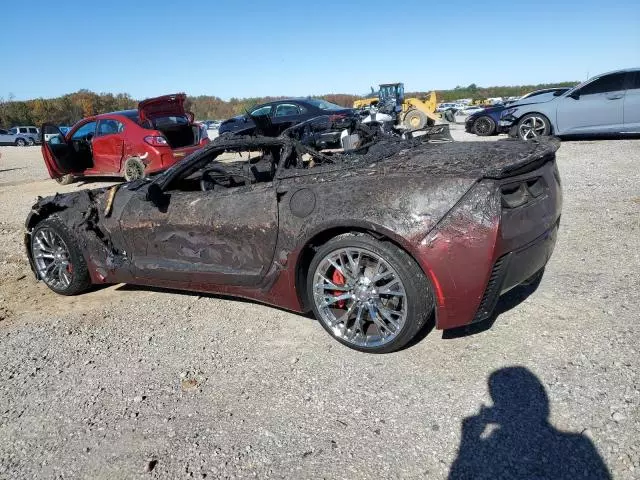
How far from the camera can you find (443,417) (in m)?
2.43

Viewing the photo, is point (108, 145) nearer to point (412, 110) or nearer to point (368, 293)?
point (368, 293)

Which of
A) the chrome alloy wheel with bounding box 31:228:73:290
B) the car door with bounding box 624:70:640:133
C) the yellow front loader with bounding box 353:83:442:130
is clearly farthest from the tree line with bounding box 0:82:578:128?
the chrome alloy wheel with bounding box 31:228:73:290

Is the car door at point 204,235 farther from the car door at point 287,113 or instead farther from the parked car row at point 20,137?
the parked car row at point 20,137

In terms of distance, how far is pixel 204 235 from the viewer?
3574 mm

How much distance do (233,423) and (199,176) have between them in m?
2.23

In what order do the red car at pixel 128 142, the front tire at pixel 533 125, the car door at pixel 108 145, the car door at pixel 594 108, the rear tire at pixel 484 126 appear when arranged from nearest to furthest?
the red car at pixel 128 142
the car door at pixel 108 145
the car door at pixel 594 108
the front tire at pixel 533 125
the rear tire at pixel 484 126

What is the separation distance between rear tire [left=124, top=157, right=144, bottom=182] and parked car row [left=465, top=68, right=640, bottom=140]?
7518 millimetres

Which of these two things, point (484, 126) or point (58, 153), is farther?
point (484, 126)

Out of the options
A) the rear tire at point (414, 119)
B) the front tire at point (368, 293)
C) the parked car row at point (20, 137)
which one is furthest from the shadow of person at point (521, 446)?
the parked car row at point (20, 137)

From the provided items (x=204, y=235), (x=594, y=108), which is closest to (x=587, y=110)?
(x=594, y=108)

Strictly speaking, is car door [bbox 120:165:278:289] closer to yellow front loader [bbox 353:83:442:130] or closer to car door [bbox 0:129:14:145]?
yellow front loader [bbox 353:83:442:130]

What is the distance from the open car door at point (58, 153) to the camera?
1050 cm

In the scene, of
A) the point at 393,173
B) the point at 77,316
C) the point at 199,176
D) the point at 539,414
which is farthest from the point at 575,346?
the point at 77,316

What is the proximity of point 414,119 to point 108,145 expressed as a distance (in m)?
11.8
